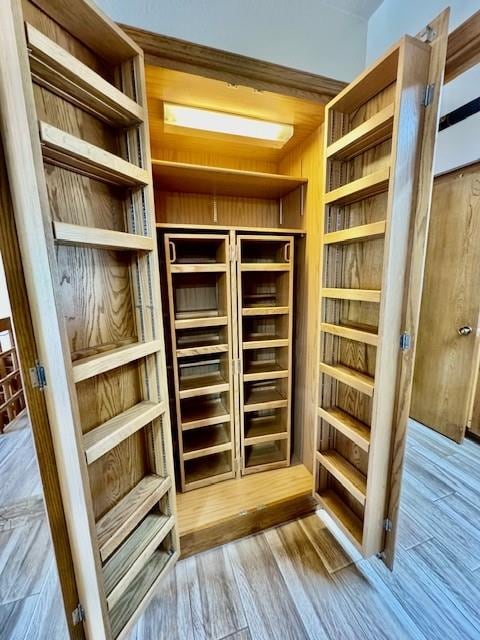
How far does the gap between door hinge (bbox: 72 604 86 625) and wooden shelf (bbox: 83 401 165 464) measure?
63cm

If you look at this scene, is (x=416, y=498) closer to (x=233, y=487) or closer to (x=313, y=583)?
(x=313, y=583)

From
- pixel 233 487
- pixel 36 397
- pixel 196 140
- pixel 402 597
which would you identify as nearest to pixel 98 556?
pixel 36 397

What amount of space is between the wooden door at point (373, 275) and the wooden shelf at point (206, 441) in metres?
0.62

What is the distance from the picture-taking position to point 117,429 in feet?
3.21

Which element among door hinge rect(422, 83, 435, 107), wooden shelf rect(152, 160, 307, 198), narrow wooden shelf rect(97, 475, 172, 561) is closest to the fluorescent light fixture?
wooden shelf rect(152, 160, 307, 198)

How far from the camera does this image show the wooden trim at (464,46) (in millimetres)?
1002

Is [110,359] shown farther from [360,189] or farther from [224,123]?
[224,123]

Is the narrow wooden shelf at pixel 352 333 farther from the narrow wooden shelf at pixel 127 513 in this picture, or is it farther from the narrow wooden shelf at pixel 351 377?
the narrow wooden shelf at pixel 127 513

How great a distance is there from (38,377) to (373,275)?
4.65 feet

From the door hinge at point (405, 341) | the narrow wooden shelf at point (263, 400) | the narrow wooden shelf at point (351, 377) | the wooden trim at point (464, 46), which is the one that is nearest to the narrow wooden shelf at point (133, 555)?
the narrow wooden shelf at point (263, 400)

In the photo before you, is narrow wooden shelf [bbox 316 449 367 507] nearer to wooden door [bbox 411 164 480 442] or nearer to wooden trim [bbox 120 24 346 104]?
A: wooden door [bbox 411 164 480 442]

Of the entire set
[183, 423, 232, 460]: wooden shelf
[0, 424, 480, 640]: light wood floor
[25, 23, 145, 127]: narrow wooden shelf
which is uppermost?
[25, 23, 145, 127]: narrow wooden shelf

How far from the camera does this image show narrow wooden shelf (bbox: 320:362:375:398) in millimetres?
1206

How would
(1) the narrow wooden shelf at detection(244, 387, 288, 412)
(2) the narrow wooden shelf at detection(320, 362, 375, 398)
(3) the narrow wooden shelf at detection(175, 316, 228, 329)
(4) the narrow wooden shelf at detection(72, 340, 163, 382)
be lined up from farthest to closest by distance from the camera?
(1) the narrow wooden shelf at detection(244, 387, 288, 412)
(3) the narrow wooden shelf at detection(175, 316, 228, 329)
(2) the narrow wooden shelf at detection(320, 362, 375, 398)
(4) the narrow wooden shelf at detection(72, 340, 163, 382)
